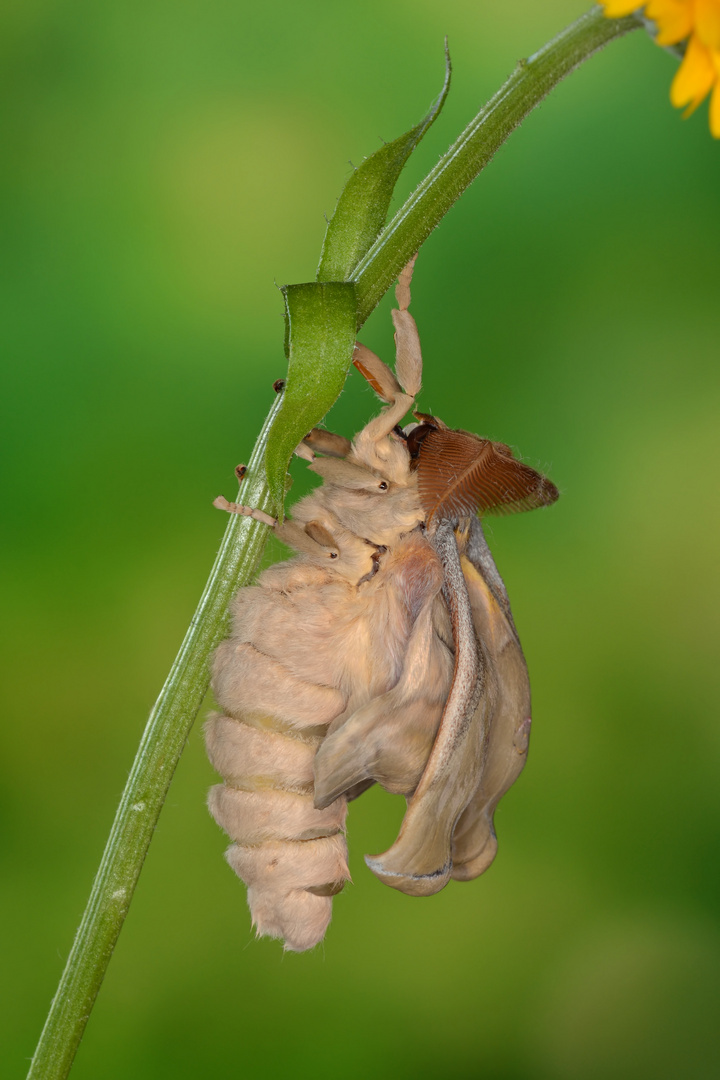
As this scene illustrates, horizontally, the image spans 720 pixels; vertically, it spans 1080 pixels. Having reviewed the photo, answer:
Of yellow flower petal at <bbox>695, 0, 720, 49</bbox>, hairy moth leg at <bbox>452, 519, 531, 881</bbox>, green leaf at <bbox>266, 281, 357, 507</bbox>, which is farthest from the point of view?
hairy moth leg at <bbox>452, 519, 531, 881</bbox>

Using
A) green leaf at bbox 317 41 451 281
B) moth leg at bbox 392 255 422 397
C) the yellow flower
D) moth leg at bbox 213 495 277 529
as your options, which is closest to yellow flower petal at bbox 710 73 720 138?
the yellow flower

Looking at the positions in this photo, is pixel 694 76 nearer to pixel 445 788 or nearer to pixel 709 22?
pixel 709 22

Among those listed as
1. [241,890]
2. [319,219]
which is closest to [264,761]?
[241,890]

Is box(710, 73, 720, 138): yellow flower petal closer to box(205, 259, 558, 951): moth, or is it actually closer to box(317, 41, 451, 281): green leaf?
box(317, 41, 451, 281): green leaf

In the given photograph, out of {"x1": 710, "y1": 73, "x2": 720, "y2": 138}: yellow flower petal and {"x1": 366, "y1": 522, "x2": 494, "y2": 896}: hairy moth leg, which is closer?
{"x1": 710, "y1": 73, "x2": 720, "y2": 138}: yellow flower petal

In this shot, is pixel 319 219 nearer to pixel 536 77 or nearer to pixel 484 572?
pixel 484 572

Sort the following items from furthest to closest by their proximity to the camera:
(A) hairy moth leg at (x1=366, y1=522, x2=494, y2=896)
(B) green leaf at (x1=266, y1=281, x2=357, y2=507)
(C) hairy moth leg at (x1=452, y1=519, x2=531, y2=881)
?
(C) hairy moth leg at (x1=452, y1=519, x2=531, y2=881) < (A) hairy moth leg at (x1=366, y1=522, x2=494, y2=896) < (B) green leaf at (x1=266, y1=281, x2=357, y2=507)
